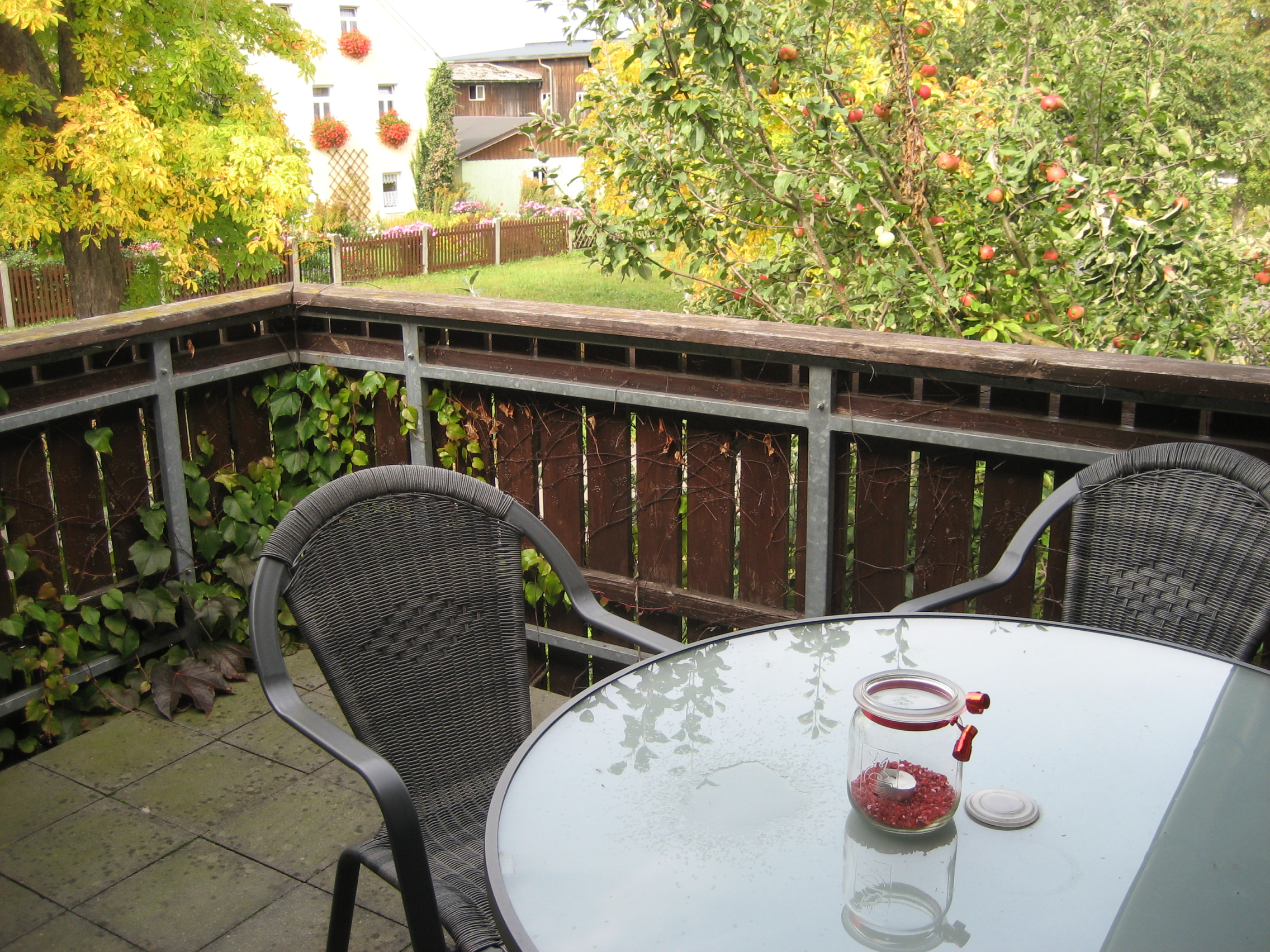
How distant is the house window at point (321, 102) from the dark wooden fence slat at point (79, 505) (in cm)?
2589

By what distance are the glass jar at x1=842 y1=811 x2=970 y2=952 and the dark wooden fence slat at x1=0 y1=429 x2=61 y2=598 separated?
7.68 feet

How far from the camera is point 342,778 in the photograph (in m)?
2.69

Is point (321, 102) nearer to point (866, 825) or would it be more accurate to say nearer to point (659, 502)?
point (659, 502)

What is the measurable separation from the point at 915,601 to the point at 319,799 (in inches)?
→ 60.2

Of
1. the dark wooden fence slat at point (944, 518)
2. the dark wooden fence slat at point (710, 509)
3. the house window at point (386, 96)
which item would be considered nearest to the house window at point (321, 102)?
the house window at point (386, 96)

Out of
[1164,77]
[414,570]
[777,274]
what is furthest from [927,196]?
[414,570]

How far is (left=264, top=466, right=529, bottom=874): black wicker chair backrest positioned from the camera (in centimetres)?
178

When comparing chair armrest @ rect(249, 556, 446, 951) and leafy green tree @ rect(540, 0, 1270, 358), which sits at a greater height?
leafy green tree @ rect(540, 0, 1270, 358)

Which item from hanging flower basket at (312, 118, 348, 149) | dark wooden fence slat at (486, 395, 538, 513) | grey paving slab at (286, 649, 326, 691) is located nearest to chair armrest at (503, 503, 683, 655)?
dark wooden fence slat at (486, 395, 538, 513)

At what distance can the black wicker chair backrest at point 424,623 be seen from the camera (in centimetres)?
178

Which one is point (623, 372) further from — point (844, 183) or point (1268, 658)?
point (1268, 658)

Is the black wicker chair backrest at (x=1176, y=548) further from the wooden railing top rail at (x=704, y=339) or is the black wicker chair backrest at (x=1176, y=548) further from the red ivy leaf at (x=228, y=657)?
the red ivy leaf at (x=228, y=657)

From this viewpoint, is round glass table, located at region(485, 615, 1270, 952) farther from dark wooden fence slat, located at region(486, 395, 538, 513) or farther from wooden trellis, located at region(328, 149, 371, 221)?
wooden trellis, located at region(328, 149, 371, 221)

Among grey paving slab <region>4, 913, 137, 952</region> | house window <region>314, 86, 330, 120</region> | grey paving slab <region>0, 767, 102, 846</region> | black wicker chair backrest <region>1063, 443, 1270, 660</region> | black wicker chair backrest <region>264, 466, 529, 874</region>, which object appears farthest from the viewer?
house window <region>314, 86, 330, 120</region>
